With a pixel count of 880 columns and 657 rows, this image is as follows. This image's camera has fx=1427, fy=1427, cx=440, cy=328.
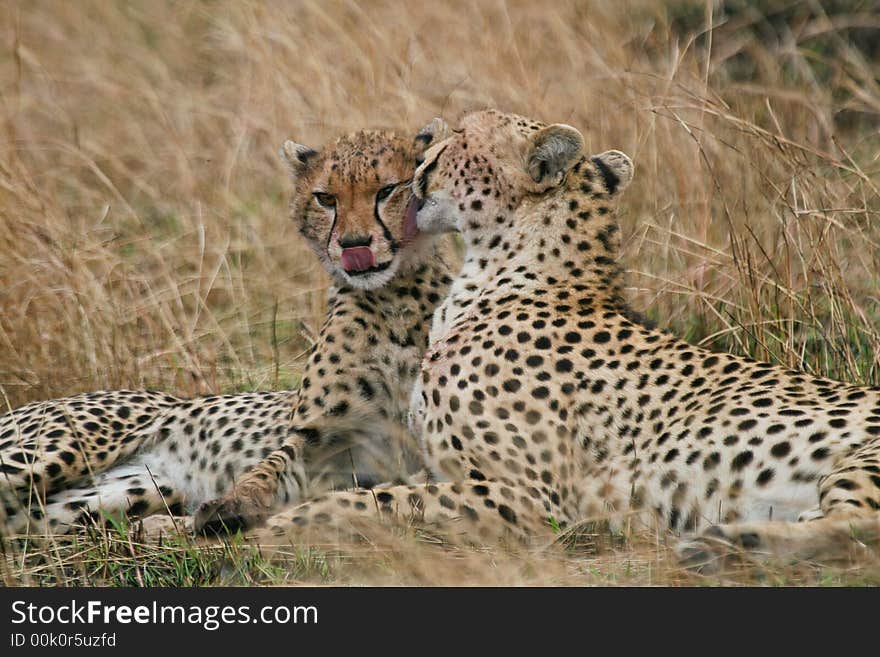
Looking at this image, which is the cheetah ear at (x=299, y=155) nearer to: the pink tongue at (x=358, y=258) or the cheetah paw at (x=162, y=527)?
the pink tongue at (x=358, y=258)

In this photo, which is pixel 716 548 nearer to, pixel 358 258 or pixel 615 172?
pixel 615 172

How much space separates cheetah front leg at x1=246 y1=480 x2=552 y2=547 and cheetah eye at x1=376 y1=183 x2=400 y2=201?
3.83 feet

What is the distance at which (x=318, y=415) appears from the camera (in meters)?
4.77

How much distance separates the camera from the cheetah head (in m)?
4.59

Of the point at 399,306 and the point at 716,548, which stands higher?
the point at 399,306

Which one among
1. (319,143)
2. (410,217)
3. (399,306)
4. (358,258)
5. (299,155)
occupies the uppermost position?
(319,143)

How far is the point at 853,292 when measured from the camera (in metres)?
5.78

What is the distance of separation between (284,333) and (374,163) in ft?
6.30

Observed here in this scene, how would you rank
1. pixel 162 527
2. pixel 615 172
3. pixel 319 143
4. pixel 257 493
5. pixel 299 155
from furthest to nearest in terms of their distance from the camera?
pixel 319 143, pixel 299 155, pixel 615 172, pixel 162 527, pixel 257 493

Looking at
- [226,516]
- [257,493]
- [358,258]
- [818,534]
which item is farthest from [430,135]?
[818,534]

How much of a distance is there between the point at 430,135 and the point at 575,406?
1291mm

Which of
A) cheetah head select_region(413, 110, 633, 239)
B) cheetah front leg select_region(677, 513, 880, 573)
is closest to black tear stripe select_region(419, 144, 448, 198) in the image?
cheetah head select_region(413, 110, 633, 239)

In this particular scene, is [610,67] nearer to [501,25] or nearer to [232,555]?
[501,25]

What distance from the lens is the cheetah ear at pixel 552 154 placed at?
14.9 feet
